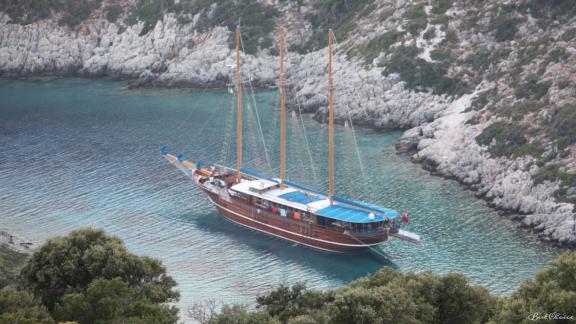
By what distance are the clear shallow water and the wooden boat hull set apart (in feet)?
2.94

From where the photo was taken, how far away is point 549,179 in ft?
243

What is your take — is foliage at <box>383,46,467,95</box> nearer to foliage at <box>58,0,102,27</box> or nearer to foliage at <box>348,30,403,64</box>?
foliage at <box>348,30,403,64</box>

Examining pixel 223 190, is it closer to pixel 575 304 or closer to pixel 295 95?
pixel 295 95

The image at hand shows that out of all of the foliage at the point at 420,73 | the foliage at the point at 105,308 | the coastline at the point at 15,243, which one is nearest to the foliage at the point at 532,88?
the foliage at the point at 420,73

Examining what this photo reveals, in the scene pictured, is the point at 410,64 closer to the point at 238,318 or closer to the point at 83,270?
the point at 83,270

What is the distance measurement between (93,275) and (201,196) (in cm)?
2958

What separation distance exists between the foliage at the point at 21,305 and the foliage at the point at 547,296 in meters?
22.4

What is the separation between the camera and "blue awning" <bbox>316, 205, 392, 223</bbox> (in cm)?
6731

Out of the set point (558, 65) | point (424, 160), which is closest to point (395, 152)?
point (424, 160)

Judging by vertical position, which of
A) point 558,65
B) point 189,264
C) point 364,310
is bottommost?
point 189,264

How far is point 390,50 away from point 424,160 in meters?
25.4

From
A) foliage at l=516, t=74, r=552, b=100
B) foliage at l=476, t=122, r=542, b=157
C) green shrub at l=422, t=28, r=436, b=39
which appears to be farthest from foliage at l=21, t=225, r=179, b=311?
green shrub at l=422, t=28, r=436, b=39

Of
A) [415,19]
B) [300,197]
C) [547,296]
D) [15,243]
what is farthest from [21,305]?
[415,19]

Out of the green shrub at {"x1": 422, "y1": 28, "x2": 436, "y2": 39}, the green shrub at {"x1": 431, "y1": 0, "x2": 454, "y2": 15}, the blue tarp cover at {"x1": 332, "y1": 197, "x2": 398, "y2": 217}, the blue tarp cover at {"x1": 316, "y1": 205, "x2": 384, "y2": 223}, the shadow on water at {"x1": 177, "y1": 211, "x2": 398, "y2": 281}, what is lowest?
the shadow on water at {"x1": 177, "y1": 211, "x2": 398, "y2": 281}
